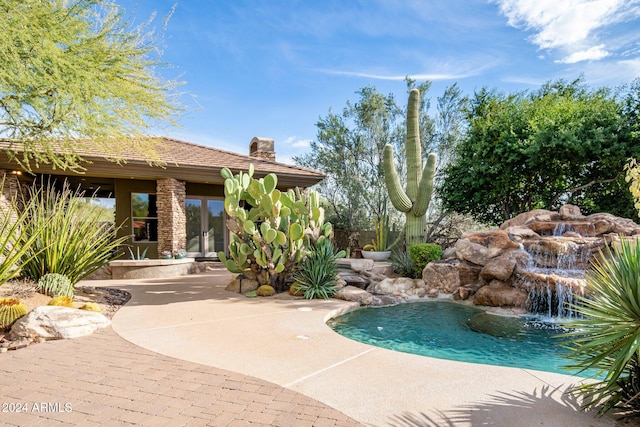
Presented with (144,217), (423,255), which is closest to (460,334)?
(423,255)

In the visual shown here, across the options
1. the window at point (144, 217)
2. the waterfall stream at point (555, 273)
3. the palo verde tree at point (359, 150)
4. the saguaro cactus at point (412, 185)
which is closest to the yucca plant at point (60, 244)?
the window at point (144, 217)

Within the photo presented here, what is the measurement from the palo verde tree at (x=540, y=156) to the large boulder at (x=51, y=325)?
13.2 metres

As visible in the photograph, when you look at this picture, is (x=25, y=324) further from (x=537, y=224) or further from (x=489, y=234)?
(x=537, y=224)

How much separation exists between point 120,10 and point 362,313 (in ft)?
23.9

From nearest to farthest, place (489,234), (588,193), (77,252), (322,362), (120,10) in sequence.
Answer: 1. (322,362)
2. (120,10)
3. (77,252)
4. (489,234)
5. (588,193)

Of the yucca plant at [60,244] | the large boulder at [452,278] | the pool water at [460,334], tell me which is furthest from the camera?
the large boulder at [452,278]

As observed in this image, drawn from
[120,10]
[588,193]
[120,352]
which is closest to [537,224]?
[588,193]

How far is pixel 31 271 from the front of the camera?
6629 mm

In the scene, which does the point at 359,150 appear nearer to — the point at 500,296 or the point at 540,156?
the point at 540,156

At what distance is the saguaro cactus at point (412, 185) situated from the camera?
11852mm

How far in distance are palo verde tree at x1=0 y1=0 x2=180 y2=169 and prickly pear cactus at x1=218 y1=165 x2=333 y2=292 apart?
225cm

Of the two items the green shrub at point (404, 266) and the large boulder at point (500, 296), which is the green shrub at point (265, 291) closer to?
the green shrub at point (404, 266)

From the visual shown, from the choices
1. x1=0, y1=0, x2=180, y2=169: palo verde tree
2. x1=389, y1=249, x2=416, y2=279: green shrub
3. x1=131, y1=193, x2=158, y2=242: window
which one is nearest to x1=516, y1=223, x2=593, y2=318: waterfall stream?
x1=389, y1=249, x2=416, y2=279: green shrub

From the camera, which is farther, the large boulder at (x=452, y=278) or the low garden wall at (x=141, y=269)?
the low garden wall at (x=141, y=269)
